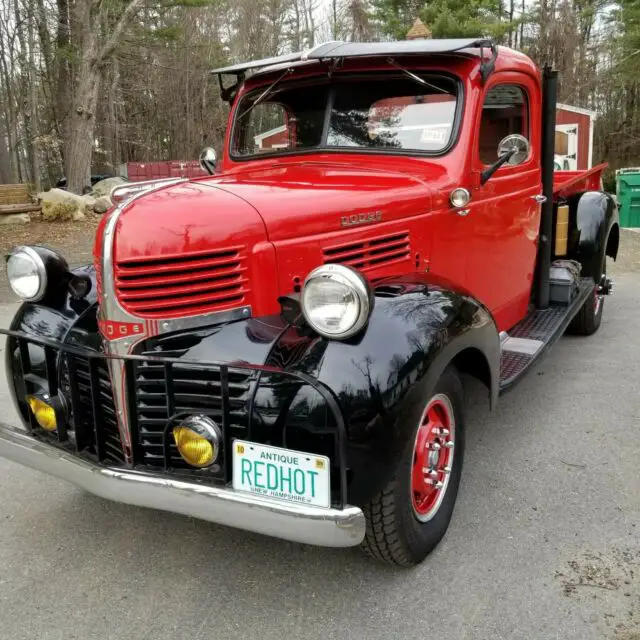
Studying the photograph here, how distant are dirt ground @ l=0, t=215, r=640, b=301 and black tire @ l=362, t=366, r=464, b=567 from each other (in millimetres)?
6844

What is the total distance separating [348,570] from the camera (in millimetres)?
2479

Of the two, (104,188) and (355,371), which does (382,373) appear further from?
(104,188)

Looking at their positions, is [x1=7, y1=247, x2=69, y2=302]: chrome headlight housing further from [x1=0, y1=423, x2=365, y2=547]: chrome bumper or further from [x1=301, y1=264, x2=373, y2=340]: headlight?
[x1=301, y1=264, x2=373, y2=340]: headlight

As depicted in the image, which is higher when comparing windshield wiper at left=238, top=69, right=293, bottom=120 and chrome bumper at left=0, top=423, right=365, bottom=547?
windshield wiper at left=238, top=69, right=293, bottom=120

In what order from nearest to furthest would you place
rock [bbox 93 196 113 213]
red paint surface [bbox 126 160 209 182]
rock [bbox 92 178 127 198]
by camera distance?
1. rock [bbox 93 196 113 213]
2. rock [bbox 92 178 127 198]
3. red paint surface [bbox 126 160 209 182]

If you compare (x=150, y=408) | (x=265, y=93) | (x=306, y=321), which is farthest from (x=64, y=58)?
(x=306, y=321)

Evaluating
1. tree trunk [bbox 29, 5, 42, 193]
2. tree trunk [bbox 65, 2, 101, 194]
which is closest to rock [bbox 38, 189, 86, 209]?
tree trunk [bbox 65, 2, 101, 194]

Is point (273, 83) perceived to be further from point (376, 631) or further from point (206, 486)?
point (376, 631)

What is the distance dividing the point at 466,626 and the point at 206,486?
39.0 inches

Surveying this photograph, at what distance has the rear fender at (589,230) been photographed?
483cm

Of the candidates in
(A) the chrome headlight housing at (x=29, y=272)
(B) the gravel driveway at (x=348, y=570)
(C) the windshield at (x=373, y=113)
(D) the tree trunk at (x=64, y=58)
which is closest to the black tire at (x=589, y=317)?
(B) the gravel driveway at (x=348, y=570)

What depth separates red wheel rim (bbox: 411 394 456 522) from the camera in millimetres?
2416

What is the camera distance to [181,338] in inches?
89.3

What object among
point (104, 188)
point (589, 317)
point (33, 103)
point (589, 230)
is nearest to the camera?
point (589, 230)
